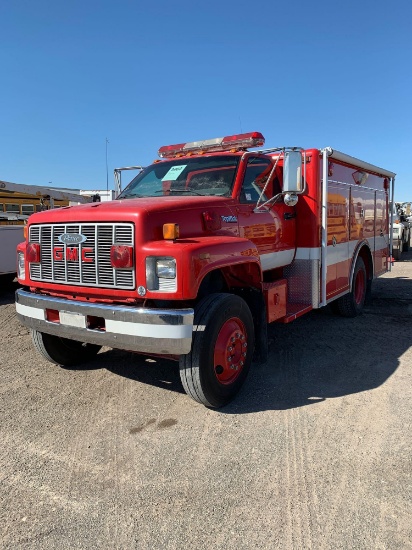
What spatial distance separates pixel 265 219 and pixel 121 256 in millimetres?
1941

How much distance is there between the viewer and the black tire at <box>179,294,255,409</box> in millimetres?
3586

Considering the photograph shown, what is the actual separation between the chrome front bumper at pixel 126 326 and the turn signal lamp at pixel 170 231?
0.57 m

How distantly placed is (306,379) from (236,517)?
7.31 ft

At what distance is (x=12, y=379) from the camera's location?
463 cm

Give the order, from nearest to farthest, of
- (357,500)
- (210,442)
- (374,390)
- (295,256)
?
1. (357,500)
2. (210,442)
3. (374,390)
4. (295,256)

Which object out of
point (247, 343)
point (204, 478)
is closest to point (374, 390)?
point (247, 343)

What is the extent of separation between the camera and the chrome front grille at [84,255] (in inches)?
140

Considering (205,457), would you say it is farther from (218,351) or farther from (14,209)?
(14,209)

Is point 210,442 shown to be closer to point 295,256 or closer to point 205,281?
point 205,281

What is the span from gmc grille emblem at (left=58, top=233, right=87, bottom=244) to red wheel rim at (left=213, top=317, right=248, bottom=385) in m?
1.44

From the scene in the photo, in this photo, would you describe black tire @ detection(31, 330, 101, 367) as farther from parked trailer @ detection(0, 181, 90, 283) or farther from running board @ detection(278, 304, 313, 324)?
parked trailer @ detection(0, 181, 90, 283)

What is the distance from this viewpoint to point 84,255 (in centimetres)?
376

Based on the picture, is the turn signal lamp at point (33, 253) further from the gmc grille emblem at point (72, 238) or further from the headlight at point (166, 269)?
the headlight at point (166, 269)

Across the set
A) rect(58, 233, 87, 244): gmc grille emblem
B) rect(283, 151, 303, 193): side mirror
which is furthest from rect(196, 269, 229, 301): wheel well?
rect(283, 151, 303, 193): side mirror
